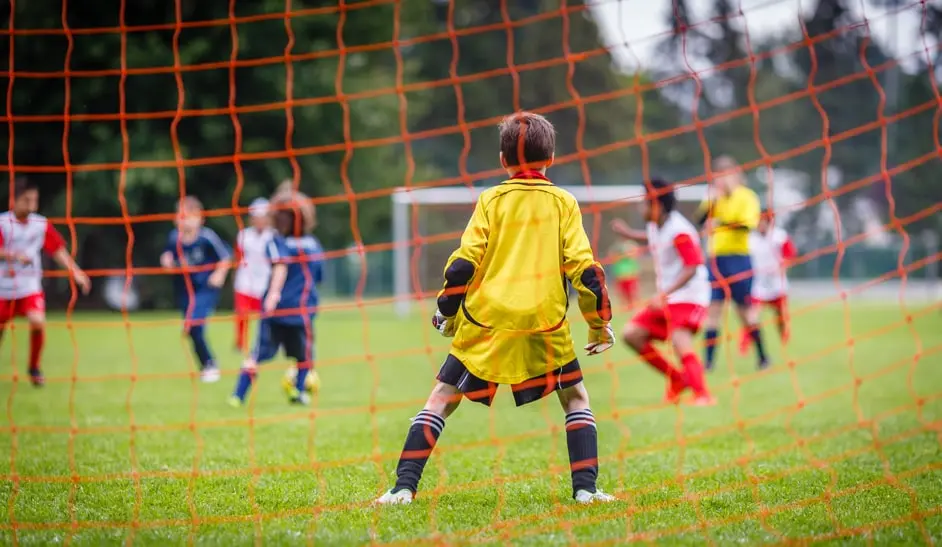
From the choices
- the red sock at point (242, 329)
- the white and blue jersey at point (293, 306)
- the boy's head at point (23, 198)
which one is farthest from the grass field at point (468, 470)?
the boy's head at point (23, 198)

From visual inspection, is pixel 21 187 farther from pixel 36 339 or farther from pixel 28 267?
pixel 36 339

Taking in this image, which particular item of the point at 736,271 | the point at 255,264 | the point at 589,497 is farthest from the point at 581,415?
the point at 255,264

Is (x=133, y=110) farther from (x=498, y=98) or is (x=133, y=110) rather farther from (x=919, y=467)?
(x=919, y=467)

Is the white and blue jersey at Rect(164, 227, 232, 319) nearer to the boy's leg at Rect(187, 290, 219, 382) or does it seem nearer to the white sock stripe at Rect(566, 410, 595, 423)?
the boy's leg at Rect(187, 290, 219, 382)

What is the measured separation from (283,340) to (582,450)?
13.4 ft

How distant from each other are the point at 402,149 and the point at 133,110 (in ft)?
51.1

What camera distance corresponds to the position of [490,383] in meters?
4.20

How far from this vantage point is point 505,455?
5.62 m

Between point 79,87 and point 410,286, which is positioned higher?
point 79,87

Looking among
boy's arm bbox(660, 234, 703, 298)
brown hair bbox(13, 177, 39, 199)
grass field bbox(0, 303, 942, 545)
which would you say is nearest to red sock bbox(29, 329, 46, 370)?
grass field bbox(0, 303, 942, 545)

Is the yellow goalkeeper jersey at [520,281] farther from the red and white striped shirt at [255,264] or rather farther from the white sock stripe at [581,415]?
the red and white striped shirt at [255,264]

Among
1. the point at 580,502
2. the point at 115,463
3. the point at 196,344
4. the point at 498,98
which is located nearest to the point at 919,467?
the point at 580,502

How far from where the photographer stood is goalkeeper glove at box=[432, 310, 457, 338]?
4215 millimetres

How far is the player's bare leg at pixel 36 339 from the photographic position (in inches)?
339
